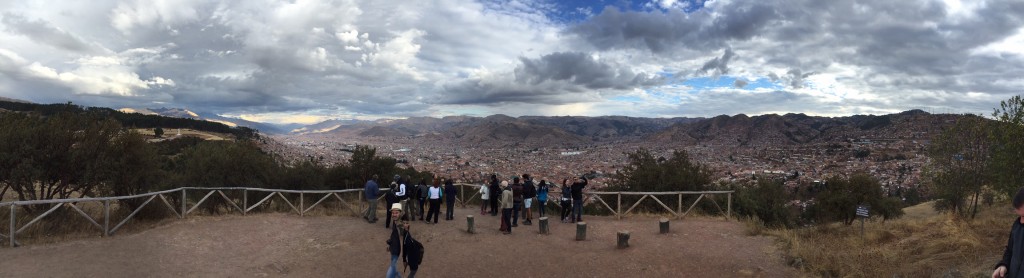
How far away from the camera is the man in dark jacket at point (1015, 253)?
349 cm

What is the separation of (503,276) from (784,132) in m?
174

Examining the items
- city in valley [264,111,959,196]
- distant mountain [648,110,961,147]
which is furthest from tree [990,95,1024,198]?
distant mountain [648,110,961,147]

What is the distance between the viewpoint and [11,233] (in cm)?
825

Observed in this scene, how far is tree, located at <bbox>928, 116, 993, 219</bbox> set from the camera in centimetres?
1464

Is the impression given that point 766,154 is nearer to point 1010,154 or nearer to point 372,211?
point 1010,154

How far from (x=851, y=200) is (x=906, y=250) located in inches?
844

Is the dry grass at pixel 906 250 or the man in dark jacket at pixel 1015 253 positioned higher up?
the man in dark jacket at pixel 1015 253

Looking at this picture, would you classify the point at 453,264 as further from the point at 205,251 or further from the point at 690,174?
the point at 690,174

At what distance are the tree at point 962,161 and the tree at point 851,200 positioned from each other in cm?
1064

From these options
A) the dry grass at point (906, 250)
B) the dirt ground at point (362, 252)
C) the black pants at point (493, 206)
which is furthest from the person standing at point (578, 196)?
the dry grass at point (906, 250)

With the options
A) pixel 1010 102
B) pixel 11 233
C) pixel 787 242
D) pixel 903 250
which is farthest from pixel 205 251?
pixel 1010 102

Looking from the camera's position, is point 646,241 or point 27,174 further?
point 646,241

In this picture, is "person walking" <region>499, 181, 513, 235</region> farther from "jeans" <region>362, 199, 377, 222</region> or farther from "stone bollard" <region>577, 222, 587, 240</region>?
"jeans" <region>362, 199, 377, 222</region>

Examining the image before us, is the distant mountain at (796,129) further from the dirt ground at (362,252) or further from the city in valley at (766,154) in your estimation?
the dirt ground at (362,252)
